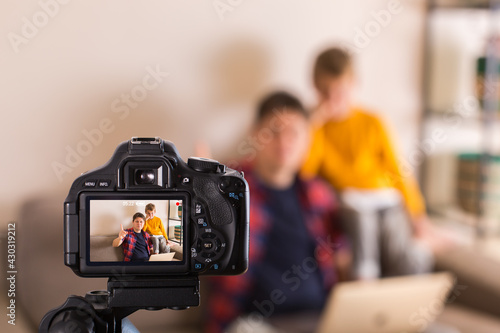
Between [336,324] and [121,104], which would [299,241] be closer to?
[336,324]

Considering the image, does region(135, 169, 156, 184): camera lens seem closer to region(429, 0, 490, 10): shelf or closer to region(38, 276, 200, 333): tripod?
region(38, 276, 200, 333): tripod

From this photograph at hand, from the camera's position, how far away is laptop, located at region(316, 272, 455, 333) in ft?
4.71

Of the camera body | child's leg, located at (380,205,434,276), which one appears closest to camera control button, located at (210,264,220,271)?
the camera body

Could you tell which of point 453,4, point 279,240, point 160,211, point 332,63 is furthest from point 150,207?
point 453,4

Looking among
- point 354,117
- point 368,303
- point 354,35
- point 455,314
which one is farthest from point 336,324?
point 354,35

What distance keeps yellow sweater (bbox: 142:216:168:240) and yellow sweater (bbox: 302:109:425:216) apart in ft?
4.67

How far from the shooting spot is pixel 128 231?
1.85 ft

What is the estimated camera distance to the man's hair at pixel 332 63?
1.94 metres

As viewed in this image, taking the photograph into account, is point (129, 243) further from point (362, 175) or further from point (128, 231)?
point (362, 175)

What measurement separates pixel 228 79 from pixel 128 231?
1.48 metres

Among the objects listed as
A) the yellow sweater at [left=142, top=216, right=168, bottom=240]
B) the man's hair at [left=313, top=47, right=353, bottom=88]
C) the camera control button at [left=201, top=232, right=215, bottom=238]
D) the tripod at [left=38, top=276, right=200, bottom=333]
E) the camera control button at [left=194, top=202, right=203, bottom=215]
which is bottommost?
the tripod at [left=38, top=276, right=200, bottom=333]

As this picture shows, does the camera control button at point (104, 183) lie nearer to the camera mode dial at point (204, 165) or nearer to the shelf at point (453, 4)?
the camera mode dial at point (204, 165)

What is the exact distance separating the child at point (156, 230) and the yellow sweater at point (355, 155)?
1.42 meters

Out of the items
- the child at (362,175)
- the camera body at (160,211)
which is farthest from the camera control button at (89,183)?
the child at (362,175)
